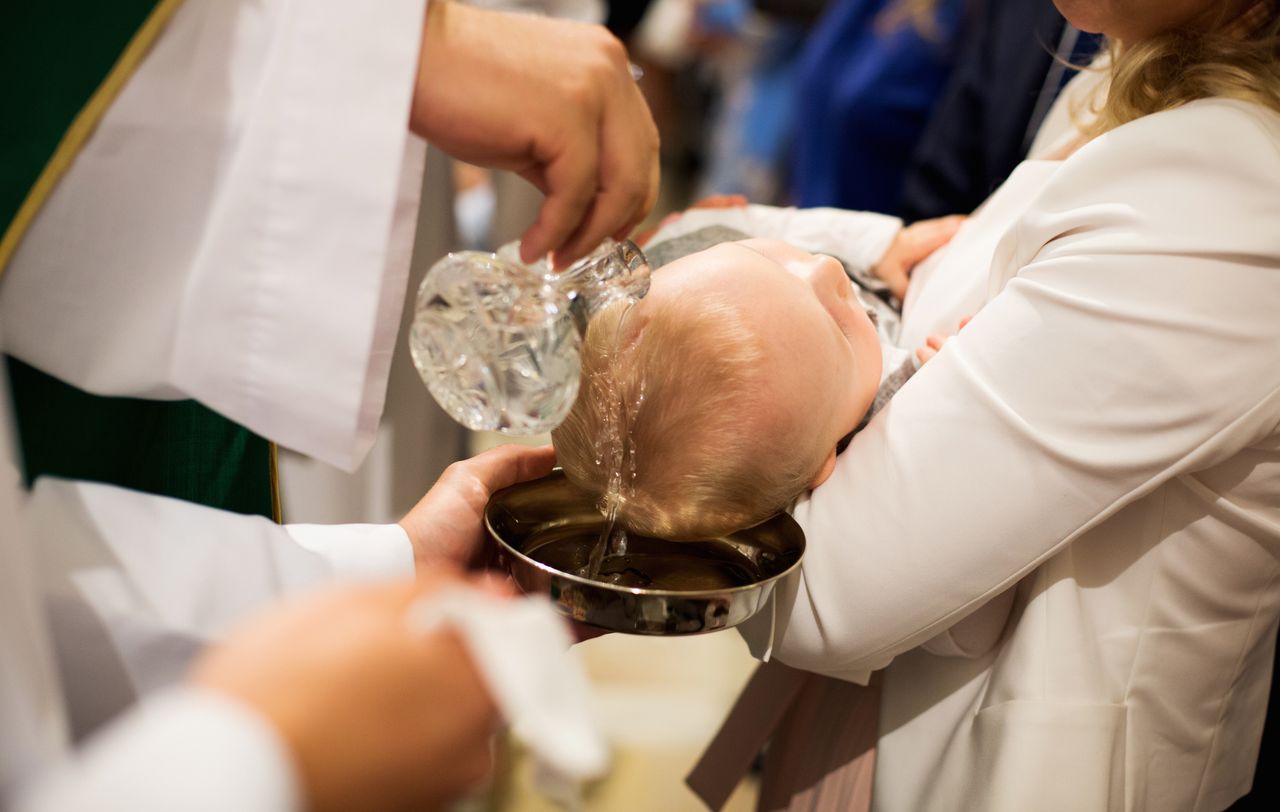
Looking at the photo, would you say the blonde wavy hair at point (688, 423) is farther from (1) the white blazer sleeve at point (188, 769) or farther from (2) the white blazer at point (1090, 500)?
(1) the white blazer sleeve at point (188, 769)

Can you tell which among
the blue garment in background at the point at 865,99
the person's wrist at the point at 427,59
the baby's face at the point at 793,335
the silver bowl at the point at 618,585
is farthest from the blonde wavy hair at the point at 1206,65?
the blue garment in background at the point at 865,99

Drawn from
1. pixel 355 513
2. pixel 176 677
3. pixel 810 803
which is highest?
pixel 176 677

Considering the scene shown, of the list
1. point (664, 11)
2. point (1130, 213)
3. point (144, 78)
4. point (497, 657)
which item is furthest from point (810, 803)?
point (664, 11)

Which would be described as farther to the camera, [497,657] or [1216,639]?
[1216,639]

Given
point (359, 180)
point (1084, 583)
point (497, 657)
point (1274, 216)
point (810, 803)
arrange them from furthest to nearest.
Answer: point (810, 803), point (1084, 583), point (1274, 216), point (359, 180), point (497, 657)

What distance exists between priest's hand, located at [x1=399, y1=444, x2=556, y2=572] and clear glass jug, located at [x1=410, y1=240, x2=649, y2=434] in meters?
0.24

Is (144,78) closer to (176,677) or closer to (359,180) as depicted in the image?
(359,180)

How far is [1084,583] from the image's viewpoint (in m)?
0.89

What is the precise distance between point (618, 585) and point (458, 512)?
243 mm

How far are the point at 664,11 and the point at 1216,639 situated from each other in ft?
11.6

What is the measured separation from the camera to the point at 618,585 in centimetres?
71

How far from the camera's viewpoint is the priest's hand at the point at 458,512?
887mm

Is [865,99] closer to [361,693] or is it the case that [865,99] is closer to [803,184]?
[803,184]

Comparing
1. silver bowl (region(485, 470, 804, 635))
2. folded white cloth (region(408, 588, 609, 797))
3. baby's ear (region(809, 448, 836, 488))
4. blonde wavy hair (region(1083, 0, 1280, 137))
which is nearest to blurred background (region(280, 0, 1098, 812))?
blonde wavy hair (region(1083, 0, 1280, 137))
